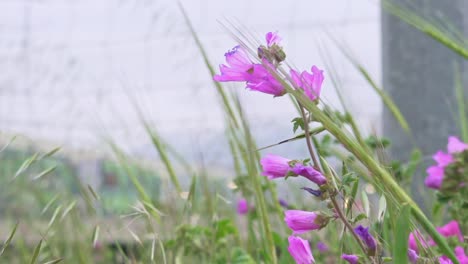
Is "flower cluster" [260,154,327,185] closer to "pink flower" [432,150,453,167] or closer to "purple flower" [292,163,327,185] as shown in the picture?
"purple flower" [292,163,327,185]

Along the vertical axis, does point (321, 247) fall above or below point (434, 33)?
below

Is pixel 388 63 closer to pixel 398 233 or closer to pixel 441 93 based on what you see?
pixel 441 93

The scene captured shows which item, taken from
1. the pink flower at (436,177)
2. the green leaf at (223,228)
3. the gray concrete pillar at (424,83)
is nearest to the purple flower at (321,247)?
the green leaf at (223,228)

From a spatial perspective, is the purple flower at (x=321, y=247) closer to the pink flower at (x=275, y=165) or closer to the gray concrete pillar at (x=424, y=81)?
the pink flower at (x=275, y=165)

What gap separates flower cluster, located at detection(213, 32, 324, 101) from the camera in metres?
0.74

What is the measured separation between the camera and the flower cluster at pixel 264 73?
735 millimetres

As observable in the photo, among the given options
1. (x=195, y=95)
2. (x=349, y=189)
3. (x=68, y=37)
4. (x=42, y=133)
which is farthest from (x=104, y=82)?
(x=349, y=189)

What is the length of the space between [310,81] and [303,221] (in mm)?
132

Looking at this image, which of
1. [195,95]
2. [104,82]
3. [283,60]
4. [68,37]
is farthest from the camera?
[68,37]

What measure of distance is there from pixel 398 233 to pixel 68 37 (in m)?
5.28

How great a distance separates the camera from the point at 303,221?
801 mm

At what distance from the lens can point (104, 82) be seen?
4664 millimetres

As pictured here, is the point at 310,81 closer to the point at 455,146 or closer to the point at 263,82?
the point at 263,82

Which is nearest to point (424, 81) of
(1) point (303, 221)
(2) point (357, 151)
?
(1) point (303, 221)
